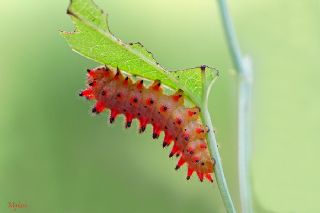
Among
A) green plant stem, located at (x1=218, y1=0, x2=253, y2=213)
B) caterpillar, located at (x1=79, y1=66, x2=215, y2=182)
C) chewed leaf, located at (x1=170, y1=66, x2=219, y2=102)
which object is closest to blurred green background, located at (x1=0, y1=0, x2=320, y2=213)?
green plant stem, located at (x1=218, y1=0, x2=253, y2=213)

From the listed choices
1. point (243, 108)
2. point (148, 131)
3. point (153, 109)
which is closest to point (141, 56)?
point (153, 109)

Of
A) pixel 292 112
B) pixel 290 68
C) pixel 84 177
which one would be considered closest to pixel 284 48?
pixel 290 68

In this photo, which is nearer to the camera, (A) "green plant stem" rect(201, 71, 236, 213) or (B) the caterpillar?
(A) "green plant stem" rect(201, 71, 236, 213)

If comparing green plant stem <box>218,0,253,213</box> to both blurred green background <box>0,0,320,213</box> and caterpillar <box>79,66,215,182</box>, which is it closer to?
caterpillar <box>79,66,215,182</box>

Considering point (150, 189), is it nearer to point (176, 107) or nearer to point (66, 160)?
point (66, 160)

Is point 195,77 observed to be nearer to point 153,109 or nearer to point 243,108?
point 153,109
